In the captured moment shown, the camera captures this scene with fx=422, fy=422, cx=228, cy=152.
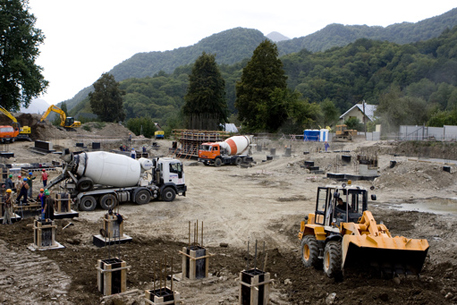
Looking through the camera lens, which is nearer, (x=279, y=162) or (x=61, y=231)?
(x=61, y=231)

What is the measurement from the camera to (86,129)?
61625mm

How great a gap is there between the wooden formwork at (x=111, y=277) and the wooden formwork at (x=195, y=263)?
1635 mm

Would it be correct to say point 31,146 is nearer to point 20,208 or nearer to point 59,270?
point 20,208

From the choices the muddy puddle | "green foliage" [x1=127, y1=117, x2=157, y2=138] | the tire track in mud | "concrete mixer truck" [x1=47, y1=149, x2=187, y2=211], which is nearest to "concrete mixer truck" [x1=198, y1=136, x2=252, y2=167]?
"concrete mixer truck" [x1=47, y1=149, x2=187, y2=211]

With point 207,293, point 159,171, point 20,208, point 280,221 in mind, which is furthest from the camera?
point 159,171

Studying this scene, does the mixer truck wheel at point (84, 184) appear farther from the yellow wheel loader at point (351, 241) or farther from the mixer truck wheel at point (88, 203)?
the yellow wheel loader at point (351, 241)

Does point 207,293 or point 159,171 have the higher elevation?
point 159,171

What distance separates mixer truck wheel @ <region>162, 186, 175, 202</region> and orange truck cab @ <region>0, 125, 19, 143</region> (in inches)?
1098

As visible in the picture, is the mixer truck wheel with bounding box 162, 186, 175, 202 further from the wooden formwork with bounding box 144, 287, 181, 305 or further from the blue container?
the blue container

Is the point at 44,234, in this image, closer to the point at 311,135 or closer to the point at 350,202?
the point at 350,202

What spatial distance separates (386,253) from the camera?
345 inches

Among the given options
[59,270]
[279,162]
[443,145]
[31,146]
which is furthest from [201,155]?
[59,270]

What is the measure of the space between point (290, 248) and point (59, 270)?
6.98 meters

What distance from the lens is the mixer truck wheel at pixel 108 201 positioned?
19312 mm
